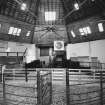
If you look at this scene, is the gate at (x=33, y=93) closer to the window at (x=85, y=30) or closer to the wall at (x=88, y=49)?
the wall at (x=88, y=49)

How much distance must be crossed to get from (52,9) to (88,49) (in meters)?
6.90

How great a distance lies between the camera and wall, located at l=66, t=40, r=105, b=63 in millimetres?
12461

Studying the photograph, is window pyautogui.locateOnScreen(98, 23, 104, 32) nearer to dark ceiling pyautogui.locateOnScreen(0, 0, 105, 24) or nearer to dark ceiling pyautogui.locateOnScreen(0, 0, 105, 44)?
dark ceiling pyautogui.locateOnScreen(0, 0, 105, 44)

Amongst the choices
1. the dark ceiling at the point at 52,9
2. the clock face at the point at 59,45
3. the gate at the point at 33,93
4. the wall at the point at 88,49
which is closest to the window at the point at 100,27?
the dark ceiling at the point at 52,9

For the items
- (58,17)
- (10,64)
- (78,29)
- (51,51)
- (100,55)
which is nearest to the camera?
(10,64)

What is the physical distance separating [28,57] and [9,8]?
614 cm

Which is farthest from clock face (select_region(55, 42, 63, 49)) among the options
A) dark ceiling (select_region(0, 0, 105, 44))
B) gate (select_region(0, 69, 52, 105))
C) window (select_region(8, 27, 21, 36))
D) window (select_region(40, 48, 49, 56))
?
gate (select_region(0, 69, 52, 105))

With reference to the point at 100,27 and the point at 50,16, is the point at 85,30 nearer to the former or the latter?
the point at 100,27

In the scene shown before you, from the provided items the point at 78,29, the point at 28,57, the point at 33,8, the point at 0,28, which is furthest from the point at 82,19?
the point at 0,28

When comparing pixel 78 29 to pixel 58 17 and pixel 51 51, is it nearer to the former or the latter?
pixel 58 17

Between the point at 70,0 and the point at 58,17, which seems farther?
the point at 58,17

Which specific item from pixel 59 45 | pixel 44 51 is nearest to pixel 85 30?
pixel 59 45

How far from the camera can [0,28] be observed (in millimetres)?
12625

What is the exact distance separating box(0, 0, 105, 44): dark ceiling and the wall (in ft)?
9.37
